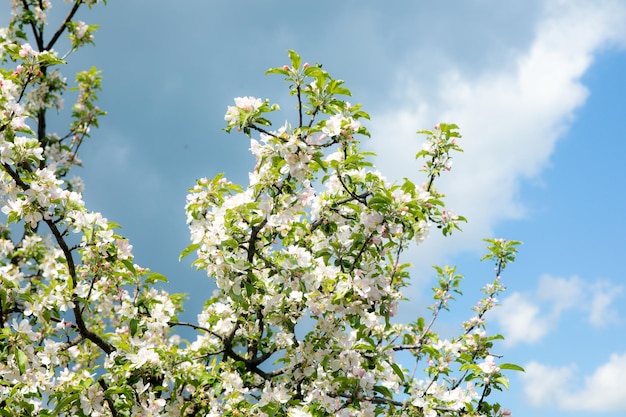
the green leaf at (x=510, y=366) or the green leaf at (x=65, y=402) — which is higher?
the green leaf at (x=510, y=366)

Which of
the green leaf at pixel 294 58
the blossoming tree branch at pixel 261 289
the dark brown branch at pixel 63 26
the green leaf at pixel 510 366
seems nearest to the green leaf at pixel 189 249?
the blossoming tree branch at pixel 261 289

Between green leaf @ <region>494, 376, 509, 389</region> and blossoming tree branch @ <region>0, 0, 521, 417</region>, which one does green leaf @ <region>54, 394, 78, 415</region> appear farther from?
green leaf @ <region>494, 376, 509, 389</region>

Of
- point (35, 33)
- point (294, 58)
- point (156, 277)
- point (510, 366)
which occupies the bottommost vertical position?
point (510, 366)

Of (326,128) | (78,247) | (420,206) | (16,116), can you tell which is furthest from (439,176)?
(16,116)

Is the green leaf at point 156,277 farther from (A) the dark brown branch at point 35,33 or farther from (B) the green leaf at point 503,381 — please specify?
(A) the dark brown branch at point 35,33

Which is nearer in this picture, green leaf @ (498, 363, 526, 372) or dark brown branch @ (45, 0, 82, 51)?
green leaf @ (498, 363, 526, 372)

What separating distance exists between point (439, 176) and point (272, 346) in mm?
2036

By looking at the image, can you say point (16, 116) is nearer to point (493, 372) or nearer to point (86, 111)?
point (493, 372)

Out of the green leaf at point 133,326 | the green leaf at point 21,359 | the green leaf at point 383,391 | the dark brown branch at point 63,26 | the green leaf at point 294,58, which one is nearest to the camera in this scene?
the green leaf at point 21,359

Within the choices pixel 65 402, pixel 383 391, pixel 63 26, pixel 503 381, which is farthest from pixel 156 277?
pixel 63 26

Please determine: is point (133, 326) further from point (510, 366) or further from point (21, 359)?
point (510, 366)

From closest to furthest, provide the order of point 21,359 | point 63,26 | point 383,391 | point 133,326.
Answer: point 21,359 < point 383,391 < point 133,326 < point 63,26

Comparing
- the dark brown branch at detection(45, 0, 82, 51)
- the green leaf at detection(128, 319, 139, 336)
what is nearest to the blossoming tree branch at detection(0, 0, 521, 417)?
the green leaf at detection(128, 319, 139, 336)

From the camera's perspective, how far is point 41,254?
771 cm
